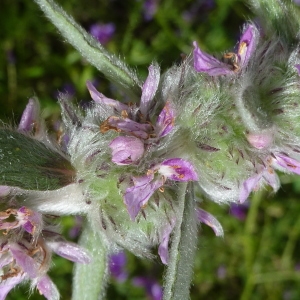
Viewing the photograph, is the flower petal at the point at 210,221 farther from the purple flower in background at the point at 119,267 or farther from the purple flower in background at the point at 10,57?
the purple flower in background at the point at 10,57

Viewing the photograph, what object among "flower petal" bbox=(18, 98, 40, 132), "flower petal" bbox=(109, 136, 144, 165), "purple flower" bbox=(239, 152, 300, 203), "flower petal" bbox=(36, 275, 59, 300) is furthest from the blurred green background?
"flower petal" bbox=(109, 136, 144, 165)

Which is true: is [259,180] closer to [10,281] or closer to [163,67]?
[10,281]

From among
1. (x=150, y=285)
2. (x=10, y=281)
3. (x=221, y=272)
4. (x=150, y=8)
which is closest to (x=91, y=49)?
(x=10, y=281)

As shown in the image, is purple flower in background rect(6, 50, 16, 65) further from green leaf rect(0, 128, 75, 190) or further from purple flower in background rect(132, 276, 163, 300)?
green leaf rect(0, 128, 75, 190)

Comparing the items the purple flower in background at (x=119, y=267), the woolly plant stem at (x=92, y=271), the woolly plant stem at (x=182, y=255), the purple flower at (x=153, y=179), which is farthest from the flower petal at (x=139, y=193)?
the purple flower in background at (x=119, y=267)

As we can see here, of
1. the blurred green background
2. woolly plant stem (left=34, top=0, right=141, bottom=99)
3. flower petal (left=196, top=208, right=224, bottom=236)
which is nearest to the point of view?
woolly plant stem (left=34, top=0, right=141, bottom=99)

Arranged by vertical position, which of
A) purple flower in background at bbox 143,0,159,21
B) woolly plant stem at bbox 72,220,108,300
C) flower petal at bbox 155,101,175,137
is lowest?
woolly plant stem at bbox 72,220,108,300

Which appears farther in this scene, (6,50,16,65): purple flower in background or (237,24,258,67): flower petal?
(6,50,16,65): purple flower in background

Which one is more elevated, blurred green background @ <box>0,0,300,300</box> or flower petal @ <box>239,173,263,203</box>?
blurred green background @ <box>0,0,300,300</box>
